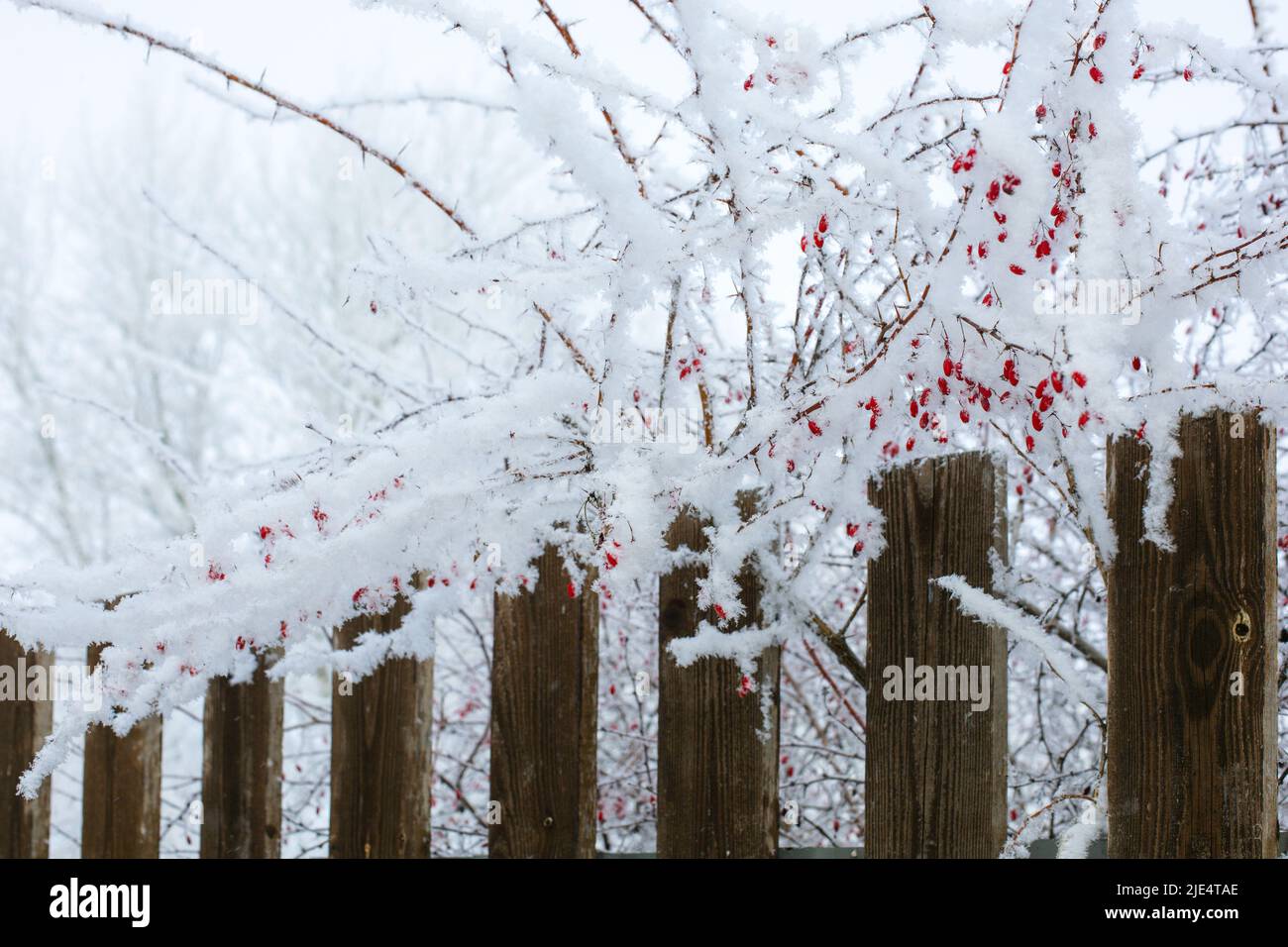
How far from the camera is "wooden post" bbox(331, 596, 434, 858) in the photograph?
1.88 meters

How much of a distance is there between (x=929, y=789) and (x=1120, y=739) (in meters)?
0.29

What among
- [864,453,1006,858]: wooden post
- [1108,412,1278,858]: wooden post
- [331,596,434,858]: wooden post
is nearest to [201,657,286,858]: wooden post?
[331,596,434,858]: wooden post

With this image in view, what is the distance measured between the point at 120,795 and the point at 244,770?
411mm

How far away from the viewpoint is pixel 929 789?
145 centimetres

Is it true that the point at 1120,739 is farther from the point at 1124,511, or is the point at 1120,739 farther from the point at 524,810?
the point at 524,810

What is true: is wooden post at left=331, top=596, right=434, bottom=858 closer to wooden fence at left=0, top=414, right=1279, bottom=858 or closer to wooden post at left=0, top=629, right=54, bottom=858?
wooden fence at left=0, top=414, right=1279, bottom=858

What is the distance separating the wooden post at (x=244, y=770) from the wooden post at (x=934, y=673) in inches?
47.7

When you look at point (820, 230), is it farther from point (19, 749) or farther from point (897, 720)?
point (19, 749)

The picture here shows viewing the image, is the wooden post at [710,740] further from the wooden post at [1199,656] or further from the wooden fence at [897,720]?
the wooden post at [1199,656]

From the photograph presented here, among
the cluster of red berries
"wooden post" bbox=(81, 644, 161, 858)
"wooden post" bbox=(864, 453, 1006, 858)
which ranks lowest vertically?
"wooden post" bbox=(81, 644, 161, 858)

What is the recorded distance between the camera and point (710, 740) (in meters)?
1.65

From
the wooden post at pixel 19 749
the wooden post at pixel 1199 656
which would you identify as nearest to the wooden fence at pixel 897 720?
the wooden post at pixel 1199 656

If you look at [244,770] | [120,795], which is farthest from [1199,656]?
[120,795]
